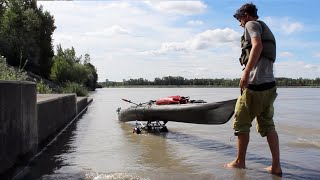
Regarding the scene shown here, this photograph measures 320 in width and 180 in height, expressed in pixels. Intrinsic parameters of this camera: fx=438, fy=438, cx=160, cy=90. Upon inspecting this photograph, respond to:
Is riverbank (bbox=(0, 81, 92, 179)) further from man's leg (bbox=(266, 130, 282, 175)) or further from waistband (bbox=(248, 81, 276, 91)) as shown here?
man's leg (bbox=(266, 130, 282, 175))

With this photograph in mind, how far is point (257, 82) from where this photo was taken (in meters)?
6.31

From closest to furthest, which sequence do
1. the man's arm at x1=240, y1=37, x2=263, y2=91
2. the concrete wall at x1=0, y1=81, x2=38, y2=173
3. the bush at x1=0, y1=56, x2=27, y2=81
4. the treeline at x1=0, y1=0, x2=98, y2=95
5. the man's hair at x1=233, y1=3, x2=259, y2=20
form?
the concrete wall at x1=0, y1=81, x2=38, y2=173, the man's arm at x1=240, y1=37, x2=263, y2=91, the man's hair at x1=233, y1=3, x2=259, y2=20, the bush at x1=0, y1=56, x2=27, y2=81, the treeline at x1=0, y1=0, x2=98, y2=95

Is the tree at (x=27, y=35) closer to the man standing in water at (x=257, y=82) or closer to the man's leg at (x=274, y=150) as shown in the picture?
the man standing in water at (x=257, y=82)

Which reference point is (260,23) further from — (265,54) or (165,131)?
(165,131)

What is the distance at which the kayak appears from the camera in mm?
9013

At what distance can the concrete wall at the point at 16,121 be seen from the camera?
585 centimetres

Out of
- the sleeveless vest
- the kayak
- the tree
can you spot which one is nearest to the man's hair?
the sleeveless vest

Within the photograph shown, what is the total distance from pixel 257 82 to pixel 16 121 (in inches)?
142

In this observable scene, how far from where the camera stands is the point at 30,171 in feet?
22.5

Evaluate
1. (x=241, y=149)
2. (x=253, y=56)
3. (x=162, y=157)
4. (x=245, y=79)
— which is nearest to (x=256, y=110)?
(x=245, y=79)

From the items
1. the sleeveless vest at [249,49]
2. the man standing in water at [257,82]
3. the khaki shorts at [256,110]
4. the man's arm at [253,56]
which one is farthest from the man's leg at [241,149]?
the sleeveless vest at [249,49]

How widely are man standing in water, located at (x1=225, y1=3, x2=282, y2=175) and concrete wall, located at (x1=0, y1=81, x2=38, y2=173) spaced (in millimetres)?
3267

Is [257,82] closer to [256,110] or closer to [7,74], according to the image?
[256,110]

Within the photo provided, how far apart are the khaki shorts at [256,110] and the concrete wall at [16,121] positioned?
129 inches
